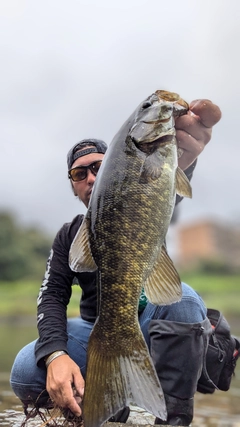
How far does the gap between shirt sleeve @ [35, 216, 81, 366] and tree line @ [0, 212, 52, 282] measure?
147 ft

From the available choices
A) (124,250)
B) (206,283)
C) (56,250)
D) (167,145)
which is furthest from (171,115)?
(206,283)

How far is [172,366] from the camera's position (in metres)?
3.10

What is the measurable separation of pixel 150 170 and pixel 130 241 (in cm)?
33

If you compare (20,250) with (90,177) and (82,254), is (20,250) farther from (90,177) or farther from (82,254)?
(82,254)

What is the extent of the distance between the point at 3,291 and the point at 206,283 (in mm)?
13528

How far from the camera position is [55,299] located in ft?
11.1

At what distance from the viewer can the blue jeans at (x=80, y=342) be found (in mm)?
3247

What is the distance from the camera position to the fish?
2.53 meters

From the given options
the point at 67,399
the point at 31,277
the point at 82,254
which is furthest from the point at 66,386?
the point at 31,277

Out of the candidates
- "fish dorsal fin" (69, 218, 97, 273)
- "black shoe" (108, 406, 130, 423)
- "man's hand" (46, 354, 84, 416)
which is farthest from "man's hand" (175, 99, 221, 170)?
"black shoe" (108, 406, 130, 423)

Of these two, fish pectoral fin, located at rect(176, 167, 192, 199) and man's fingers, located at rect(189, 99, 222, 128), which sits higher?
man's fingers, located at rect(189, 99, 222, 128)

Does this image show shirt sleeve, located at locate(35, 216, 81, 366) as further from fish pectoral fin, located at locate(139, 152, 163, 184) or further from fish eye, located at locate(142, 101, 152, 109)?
fish eye, located at locate(142, 101, 152, 109)

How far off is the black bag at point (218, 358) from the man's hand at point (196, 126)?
3.73ft

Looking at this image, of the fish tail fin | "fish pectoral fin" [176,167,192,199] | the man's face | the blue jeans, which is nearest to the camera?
the fish tail fin
